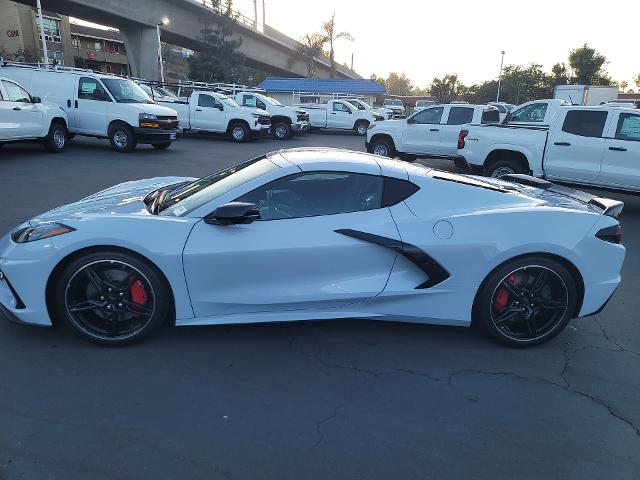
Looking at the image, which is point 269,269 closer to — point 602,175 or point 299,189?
point 299,189

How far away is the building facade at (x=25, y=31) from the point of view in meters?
40.3

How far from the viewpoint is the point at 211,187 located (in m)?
3.60

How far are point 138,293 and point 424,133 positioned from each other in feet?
34.5

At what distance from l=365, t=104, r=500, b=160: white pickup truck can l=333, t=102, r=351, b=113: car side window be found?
10295mm

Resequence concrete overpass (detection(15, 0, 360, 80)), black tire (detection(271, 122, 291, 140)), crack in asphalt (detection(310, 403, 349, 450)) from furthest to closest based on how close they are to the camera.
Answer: concrete overpass (detection(15, 0, 360, 80)) < black tire (detection(271, 122, 291, 140)) < crack in asphalt (detection(310, 403, 349, 450))

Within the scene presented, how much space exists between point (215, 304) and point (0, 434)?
134cm

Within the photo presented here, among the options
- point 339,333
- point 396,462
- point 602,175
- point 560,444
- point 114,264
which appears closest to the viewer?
point 396,462

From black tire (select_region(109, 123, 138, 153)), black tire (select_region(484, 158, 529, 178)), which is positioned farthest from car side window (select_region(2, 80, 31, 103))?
black tire (select_region(484, 158, 529, 178))

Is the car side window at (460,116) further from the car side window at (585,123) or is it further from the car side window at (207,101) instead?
the car side window at (207,101)

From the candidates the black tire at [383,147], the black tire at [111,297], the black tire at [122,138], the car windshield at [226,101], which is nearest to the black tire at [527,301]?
the black tire at [111,297]

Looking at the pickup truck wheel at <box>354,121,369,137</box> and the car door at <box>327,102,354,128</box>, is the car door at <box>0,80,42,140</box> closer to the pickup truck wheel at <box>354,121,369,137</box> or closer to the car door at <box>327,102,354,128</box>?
the car door at <box>327,102,354,128</box>

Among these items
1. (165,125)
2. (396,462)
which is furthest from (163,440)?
(165,125)

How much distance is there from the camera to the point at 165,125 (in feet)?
43.5

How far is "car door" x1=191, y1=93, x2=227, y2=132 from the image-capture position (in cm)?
1792
